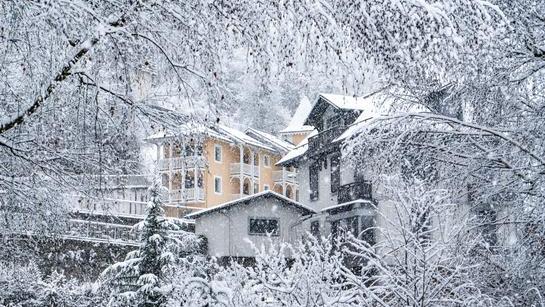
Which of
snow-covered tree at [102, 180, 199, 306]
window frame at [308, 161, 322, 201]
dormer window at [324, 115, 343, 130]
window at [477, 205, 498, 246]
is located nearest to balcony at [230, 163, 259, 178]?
window frame at [308, 161, 322, 201]

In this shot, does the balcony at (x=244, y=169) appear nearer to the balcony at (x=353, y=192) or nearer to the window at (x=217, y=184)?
the window at (x=217, y=184)

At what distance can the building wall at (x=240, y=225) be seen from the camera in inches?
1309

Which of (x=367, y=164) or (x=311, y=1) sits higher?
(x=311, y=1)

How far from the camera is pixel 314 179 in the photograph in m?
34.7

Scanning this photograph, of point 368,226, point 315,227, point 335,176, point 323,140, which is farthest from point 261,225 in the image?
point 368,226

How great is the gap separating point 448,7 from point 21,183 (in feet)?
22.6

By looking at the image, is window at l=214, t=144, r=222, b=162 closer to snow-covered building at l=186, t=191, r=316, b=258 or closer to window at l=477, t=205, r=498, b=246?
snow-covered building at l=186, t=191, r=316, b=258

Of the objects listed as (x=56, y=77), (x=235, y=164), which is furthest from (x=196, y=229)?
(x=56, y=77)

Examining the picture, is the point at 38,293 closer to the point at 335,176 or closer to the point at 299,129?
the point at 335,176

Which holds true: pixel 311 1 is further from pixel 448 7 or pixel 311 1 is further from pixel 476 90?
pixel 476 90

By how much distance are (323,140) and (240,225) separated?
19.6 ft

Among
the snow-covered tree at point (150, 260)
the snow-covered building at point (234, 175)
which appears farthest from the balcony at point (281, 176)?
the snow-covered tree at point (150, 260)

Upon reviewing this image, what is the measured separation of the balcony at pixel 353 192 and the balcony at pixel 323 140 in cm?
223

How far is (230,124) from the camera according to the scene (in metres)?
5.97
